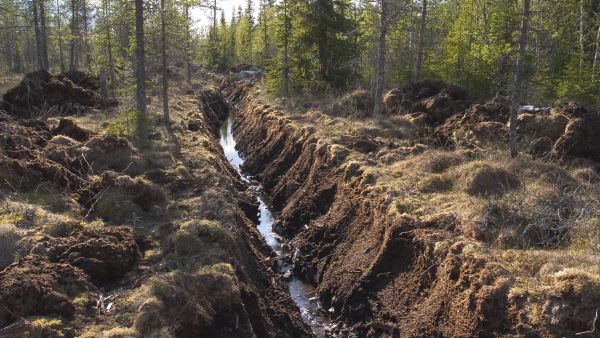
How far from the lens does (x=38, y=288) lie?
6.68 meters

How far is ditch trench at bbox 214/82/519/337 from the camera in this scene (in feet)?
26.3

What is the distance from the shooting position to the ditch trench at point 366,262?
26.3 ft

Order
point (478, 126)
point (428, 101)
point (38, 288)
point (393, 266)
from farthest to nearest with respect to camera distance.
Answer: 1. point (428, 101)
2. point (478, 126)
3. point (393, 266)
4. point (38, 288)

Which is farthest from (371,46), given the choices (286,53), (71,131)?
(71,131)

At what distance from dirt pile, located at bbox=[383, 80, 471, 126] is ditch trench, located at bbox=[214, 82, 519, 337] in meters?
4.99

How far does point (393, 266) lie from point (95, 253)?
20.8ft

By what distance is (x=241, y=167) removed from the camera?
23.1m

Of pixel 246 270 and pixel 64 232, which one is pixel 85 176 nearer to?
pixel 64 232

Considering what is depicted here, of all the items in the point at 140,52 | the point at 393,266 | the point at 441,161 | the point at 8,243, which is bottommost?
the point at 393,266

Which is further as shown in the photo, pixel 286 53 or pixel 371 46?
pixel 286 53

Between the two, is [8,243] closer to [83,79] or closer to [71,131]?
[71,131]

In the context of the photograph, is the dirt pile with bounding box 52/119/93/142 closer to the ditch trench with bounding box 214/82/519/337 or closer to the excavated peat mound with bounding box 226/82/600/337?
the ditch trench with bounding box 214/82/519/337

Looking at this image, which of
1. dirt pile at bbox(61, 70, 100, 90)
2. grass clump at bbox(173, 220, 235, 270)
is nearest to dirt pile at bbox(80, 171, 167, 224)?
grass clump at bbox(173, 220, 235, 270)

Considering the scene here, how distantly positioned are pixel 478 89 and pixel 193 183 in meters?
17.3
